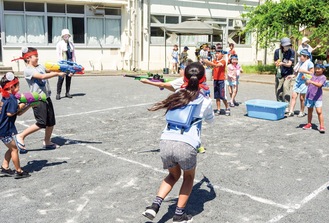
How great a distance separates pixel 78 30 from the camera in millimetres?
22266

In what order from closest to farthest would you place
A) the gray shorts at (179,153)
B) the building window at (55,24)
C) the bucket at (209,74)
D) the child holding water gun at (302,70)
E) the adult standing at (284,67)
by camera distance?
the gray shorts at (179,153), the child holding water gun at (302,70), the adult standing at (284,67), the bucket at (209,74), the building window at (55,24)

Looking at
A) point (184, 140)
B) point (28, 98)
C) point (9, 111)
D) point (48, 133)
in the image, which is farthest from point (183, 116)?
point (48, 133)

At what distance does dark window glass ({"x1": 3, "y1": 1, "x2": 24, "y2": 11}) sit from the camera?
20.1 meters

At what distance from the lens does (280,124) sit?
9211 mm

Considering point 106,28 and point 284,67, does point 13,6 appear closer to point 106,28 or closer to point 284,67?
point 106,28

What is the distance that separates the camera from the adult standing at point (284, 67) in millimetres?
10148

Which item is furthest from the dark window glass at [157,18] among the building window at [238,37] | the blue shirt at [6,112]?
the blue shirt at [6,112]

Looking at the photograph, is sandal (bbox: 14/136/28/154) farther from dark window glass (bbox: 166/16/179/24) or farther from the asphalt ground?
dark window glass (bbox: 166/16/179/24)

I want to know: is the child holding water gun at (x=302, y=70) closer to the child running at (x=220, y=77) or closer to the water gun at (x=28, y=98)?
the child running at (x=220, y=77)

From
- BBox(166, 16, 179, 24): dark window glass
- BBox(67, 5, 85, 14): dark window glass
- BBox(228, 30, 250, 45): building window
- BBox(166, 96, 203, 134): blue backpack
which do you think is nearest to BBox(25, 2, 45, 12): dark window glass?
BBox(67, 5, 85, 14): dark window glass

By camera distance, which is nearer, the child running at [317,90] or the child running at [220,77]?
the child running at [317,90]

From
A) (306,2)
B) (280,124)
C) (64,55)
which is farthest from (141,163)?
(306,2)

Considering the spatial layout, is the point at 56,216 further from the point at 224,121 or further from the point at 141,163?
the point at 224,121

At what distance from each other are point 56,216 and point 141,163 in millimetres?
2093
